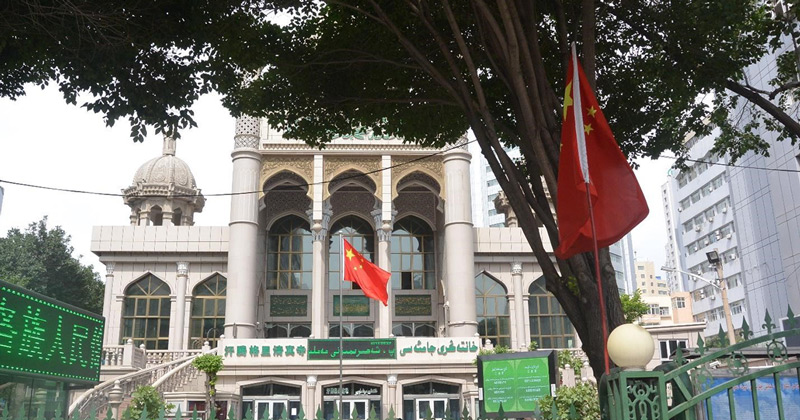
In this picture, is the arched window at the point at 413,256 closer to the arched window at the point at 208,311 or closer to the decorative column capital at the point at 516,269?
the decorative column capital at the point at 516,269

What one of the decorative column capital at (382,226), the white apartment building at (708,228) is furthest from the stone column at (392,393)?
the white apartment building at (708,228)

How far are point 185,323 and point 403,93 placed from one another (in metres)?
24.6

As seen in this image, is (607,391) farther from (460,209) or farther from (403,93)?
(460,209)

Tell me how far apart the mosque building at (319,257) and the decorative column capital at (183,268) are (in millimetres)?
48

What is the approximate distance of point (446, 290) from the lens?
103 ft

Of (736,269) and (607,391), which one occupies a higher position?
(736,269)

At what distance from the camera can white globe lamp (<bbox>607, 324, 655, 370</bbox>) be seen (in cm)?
396

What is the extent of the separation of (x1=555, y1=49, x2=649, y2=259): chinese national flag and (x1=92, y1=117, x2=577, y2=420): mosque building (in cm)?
2177

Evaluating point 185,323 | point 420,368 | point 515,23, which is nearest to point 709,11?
point 515,23

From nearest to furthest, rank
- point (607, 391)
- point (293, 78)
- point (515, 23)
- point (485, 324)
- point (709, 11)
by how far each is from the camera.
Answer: point (607, 391)
point (515, 23)
point (709, 11)
point (293, 78)
point (485, 324)

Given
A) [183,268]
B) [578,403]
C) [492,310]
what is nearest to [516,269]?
[492,310]

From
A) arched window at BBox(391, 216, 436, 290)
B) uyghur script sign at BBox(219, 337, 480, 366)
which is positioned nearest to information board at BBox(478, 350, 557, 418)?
uyghur script sign at BBox(219, 337, 480, 366)

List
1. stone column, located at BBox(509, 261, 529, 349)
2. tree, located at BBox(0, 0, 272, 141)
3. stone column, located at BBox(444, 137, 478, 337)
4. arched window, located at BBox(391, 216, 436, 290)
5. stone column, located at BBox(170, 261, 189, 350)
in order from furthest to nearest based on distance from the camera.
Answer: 1. arched window, located at BBox(391, 216, 436, 290)
2. stone column, located at BBox(509, 261, 529, 349)
3. stone column, located at BBox(170, 261, 189, 350)
4. stone column, located at BBox(444, 137, 478, 337)
5. tree, located at BBox(0, 0, 272, 141)

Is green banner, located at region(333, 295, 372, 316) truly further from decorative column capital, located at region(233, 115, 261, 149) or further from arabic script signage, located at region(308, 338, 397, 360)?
decorative column capital, located at region(233, 115, 261, 149)
